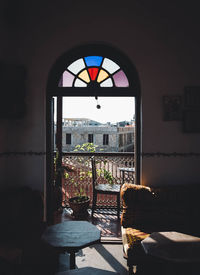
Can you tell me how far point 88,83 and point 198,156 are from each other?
200 cm

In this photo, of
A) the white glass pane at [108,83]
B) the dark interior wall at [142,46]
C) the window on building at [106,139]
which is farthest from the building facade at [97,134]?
the dark interior wall at [142,46]

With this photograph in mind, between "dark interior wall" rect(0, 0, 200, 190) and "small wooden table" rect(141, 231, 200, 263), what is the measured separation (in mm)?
1201

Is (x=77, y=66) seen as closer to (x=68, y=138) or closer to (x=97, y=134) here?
(x=97, y=134)

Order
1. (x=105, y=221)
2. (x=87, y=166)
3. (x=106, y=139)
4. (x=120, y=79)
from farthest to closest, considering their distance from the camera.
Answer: (x=106, y=139) < (x=87, y=166) < (x=105, y=221) < (x=120, y=79)

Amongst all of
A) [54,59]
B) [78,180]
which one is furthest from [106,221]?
[54,59]

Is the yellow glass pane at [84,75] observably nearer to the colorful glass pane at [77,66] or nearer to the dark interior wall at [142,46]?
the colorful glass pane at [77,66]

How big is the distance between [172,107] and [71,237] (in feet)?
7.19

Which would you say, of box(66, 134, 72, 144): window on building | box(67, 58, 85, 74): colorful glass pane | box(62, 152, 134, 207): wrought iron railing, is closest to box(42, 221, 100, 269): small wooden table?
box(67, 58, 85, 74): colorful glass pane

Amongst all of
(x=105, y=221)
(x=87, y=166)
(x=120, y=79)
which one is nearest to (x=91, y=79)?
(x=120, y=79)

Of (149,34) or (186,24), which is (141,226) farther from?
(186,24)

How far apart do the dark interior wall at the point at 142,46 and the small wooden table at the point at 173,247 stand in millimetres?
1201

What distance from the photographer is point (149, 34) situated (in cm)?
315

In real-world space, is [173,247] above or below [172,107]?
below

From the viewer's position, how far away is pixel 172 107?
3119mm
